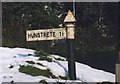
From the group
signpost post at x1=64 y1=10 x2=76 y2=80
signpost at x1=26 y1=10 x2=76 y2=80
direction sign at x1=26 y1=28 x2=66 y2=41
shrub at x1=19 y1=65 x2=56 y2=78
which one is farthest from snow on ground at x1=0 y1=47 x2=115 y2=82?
direction sign at x1=26 y1=28 x2=66 y2=41

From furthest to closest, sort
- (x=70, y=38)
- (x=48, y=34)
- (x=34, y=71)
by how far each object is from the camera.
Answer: (x=34, y=71)
(x=48, y=34)
(x=70, y=38)

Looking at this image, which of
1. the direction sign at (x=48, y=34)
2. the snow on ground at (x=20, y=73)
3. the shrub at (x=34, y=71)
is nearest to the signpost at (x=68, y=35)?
the direction sign at (x=48, y=34)

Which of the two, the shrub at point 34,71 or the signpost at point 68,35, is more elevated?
the signpost at point 68,35

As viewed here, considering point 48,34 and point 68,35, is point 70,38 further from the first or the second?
point 48,34

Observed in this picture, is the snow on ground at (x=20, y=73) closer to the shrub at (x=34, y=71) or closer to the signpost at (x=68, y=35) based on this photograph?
the shrub at (x=34, y=71)

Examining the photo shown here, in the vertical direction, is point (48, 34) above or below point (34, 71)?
above

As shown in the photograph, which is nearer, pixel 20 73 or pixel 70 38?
pixel 70 38

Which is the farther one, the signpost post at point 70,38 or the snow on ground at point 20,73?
the signpost post at point 70,38

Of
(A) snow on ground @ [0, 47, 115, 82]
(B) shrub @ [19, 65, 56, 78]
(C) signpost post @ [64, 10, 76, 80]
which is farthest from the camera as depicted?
(B) shrub @ [19, 65, 56, 78]

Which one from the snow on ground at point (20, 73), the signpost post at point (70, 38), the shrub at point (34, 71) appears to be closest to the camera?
the snow on ground at point (20, 73)

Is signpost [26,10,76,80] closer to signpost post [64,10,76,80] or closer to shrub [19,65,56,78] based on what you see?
signpost post [64,10,76,80]

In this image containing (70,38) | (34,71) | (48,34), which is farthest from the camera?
(34,71)

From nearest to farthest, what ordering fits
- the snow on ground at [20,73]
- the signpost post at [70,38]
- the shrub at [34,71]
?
the snow on ground at [20,73]
the signpost post at [70,38]
the shrub at [34,71]

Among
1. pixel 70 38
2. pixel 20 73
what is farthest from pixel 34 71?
pixel 70 38
